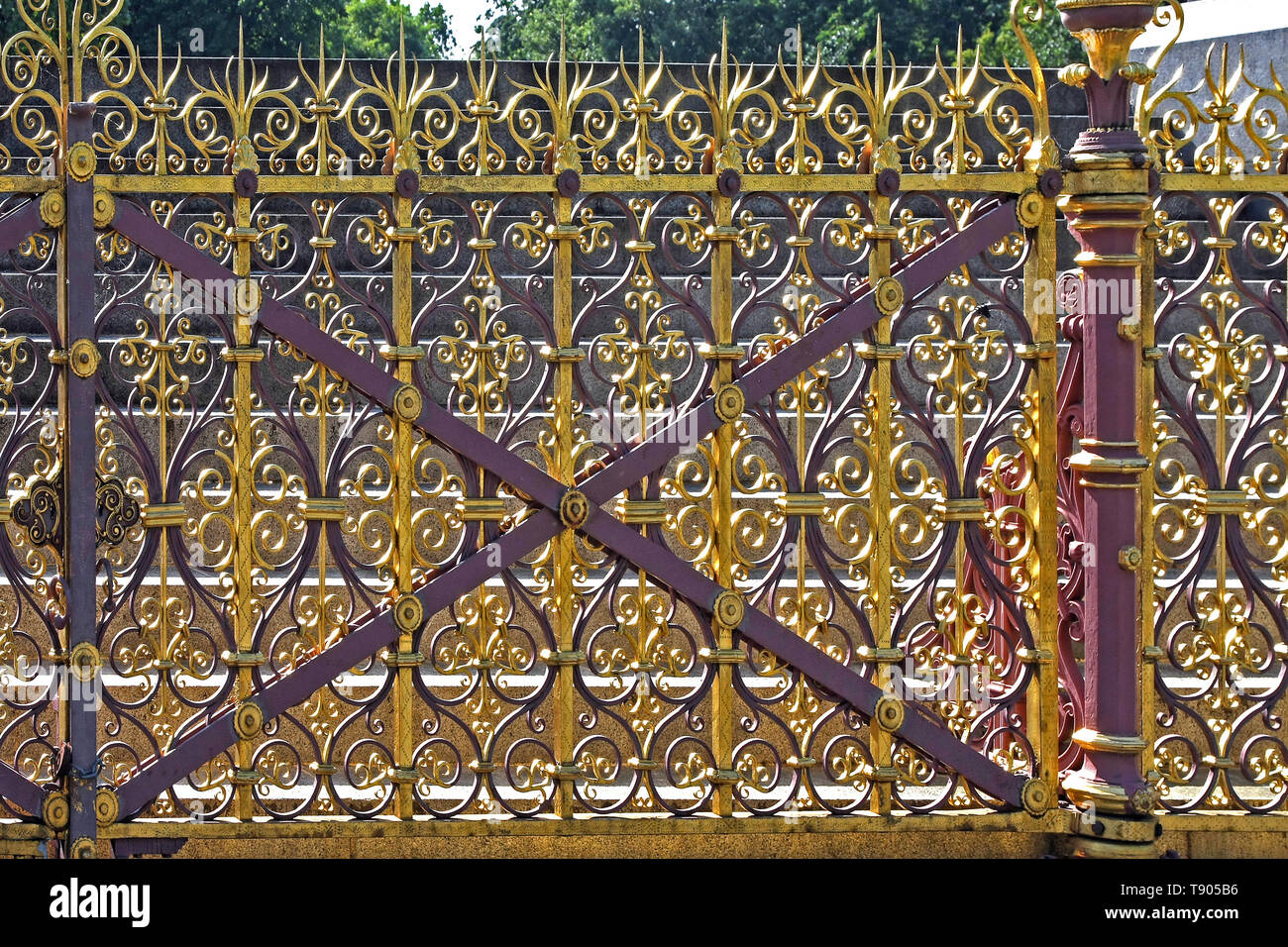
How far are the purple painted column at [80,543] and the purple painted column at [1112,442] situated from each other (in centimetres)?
274

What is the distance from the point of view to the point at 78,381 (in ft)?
13.1

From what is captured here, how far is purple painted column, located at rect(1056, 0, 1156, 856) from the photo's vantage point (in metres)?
4.11

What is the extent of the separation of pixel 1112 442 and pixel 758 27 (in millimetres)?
29115

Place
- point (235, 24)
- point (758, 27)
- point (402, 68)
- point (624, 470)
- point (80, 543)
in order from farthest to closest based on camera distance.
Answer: point (758, 27) < point (235, 24) < point (624, 470) < point (80, 543) < point (402, 68)

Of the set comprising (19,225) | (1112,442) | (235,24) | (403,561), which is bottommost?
(403,561)

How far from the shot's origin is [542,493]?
4074mm

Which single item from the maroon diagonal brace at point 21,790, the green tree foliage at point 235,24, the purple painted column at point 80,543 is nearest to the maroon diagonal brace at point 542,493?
the purple painted column at point 80,543

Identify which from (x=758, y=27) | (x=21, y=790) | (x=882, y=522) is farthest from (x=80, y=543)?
(x=758, y=27)

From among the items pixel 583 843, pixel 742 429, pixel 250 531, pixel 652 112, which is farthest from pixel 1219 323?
pixel 250 531

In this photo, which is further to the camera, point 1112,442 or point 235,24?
point 235,24

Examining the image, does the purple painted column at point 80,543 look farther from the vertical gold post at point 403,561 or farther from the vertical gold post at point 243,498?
the vertical gold post at point 403,561

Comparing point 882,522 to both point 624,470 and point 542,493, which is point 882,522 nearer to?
point 624,470

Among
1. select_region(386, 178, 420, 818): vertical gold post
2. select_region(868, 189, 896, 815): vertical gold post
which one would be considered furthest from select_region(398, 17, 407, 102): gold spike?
select_region(868, 189, 896, 815): vertical gold post

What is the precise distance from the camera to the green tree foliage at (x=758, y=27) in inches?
1095
